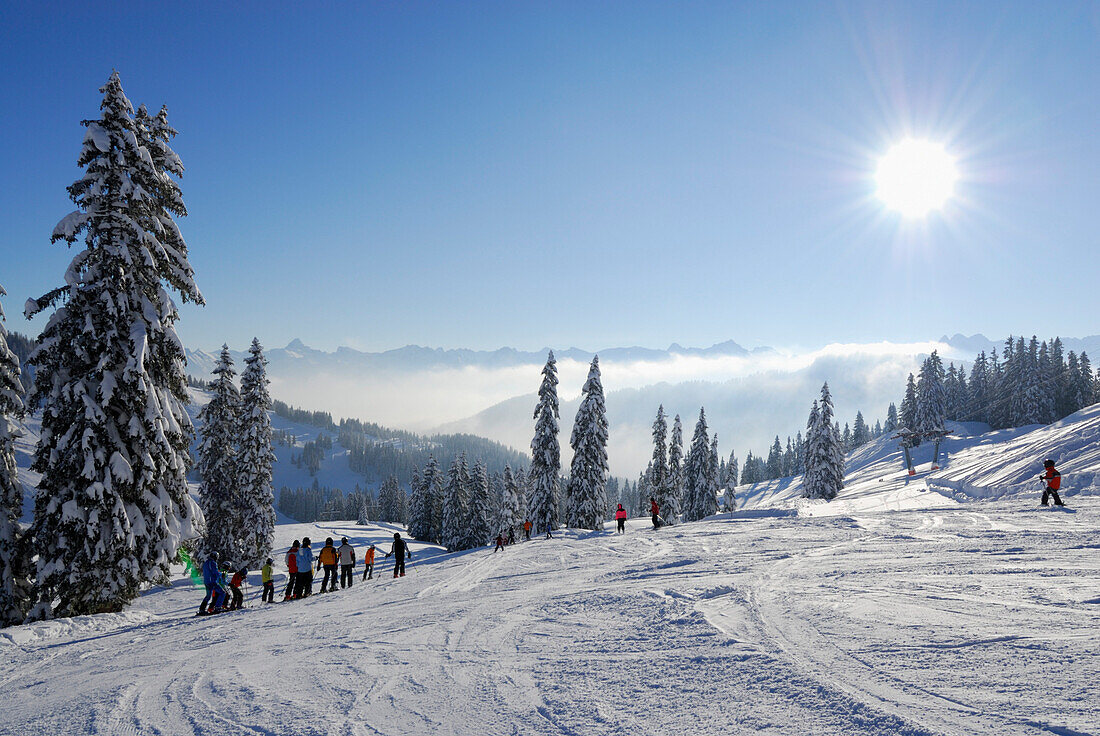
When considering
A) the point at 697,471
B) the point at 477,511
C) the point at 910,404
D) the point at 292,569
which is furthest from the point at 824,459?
the point at 292,569

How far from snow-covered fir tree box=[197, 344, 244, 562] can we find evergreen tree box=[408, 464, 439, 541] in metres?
43.7

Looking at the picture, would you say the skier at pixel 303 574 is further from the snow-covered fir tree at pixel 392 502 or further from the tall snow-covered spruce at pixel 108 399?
the snow-covered fir tree at pixel 392 502

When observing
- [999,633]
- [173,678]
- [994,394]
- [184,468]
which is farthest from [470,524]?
[994,394]

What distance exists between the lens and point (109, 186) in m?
16.3

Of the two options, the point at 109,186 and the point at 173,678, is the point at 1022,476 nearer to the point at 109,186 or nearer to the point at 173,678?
the point at 173,678

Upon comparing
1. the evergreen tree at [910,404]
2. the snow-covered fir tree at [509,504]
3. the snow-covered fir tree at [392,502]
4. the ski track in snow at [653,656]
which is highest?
the evergreen tree at [910,404]

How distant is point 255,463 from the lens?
33188 mm

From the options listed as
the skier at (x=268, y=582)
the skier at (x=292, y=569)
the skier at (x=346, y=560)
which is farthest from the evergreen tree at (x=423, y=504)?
the skier at (x=292, y=569)

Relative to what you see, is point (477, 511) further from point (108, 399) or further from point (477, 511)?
point (108, 399)

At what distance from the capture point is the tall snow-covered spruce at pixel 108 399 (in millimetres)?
15344

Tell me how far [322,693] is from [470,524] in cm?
5720

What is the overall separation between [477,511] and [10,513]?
154 ft

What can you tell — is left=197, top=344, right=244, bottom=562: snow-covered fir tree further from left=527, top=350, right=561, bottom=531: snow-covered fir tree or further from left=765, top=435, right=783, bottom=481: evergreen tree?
left=765, top=435, right=783, bottom=481: evergreen tree

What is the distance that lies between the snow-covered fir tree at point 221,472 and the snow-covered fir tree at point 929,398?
90424mm
